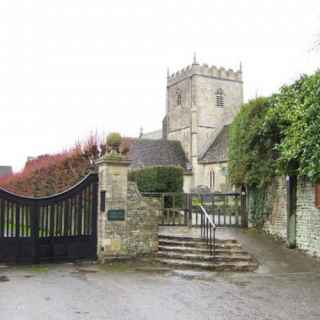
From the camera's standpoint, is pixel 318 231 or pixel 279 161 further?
pixel 279 161

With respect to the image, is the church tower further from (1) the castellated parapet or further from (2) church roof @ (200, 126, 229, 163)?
(2) church roof @ (200, 126, 229, 163)

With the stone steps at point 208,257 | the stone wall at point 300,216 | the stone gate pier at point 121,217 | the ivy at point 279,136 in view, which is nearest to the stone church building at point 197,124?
the ivy at point 279,136

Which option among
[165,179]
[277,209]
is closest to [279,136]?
[277,209]

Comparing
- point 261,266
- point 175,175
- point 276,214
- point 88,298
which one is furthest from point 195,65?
point 88,298

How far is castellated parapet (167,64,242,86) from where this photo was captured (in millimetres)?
50500

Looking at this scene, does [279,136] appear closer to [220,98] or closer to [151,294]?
[151,294]

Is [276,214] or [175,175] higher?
[175,175]

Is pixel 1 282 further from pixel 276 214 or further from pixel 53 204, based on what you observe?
pixel 276 214

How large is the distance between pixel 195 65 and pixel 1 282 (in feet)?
145

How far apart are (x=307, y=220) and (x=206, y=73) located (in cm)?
4059

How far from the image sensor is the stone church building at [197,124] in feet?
148

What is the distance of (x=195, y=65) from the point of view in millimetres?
50406

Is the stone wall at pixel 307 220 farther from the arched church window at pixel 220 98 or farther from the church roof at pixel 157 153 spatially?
the arched church window at pixel 220 98

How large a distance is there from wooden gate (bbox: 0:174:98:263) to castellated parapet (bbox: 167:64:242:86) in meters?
40.7
